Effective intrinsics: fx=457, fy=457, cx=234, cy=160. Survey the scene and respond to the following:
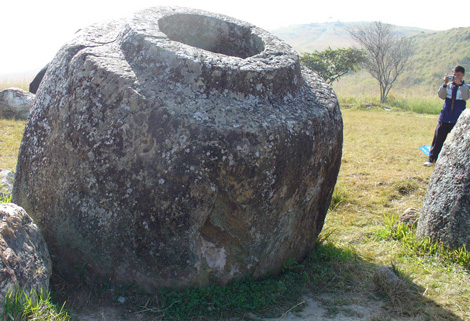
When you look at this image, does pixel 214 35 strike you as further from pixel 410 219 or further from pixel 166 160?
pixel 410 219

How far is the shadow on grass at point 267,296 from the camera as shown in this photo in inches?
120

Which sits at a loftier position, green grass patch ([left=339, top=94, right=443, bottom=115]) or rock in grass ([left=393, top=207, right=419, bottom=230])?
rock in grass ([left=393, top=207, right=419, bottom=230])

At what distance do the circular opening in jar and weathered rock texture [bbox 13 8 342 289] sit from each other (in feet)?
2.56

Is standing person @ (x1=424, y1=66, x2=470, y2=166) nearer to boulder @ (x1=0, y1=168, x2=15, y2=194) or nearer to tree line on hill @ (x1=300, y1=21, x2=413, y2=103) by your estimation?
boulder @ (x1=0, y1=168, x2=15, y2=194)

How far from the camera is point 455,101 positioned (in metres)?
7.64

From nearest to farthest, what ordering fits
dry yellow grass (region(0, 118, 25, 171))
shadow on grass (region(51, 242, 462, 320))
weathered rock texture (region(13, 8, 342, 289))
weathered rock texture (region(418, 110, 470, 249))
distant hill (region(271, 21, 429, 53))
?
weathered rock texture (region(13, 8, 342, 289)) → shadow on grass (region(51, 242, 462, 320)) → weathered rock texture (region(418, 110, 470, 249)) → dry yellow grass (region(0, 118, 25, 171)) → distant hill (region(271, 21, 429, 53))

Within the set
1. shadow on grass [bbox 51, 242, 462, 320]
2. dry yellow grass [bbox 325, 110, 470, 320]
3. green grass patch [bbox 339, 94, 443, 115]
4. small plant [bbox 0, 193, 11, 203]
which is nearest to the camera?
shadow on grass [bbox 51, 242, 462, 320]

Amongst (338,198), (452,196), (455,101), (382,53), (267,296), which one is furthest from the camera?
(382,53)

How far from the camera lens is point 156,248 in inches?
120

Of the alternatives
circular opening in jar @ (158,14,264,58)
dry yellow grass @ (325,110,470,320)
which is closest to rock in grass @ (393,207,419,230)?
dry yellow grass @ (325,110,470,320)

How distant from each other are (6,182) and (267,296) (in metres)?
3.34

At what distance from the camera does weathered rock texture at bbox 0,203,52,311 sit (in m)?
2.51

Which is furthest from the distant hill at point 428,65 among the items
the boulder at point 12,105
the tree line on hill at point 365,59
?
the boulder at point 12,105

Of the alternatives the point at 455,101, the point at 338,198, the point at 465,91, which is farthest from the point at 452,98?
the point at 338,198
